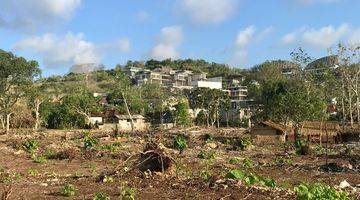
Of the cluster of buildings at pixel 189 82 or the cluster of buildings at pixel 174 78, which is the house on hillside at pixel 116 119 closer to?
the cluster of buildings at pixel 189 82

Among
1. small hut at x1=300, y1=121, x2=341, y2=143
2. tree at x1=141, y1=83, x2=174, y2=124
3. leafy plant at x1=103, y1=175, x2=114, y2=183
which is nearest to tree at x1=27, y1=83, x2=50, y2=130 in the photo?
tree at x1=141, y1=83, x2=174, y2=124

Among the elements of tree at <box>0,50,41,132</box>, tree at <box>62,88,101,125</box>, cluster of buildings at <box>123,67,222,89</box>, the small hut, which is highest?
cluster of buildings at <box>123,67,222,89</box>

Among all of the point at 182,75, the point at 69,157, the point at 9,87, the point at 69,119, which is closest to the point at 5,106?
the point at 9,87

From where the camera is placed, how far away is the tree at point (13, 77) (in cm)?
5256

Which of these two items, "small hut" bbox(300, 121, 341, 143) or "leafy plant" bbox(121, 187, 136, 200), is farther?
"small hut" bbox(300, 121, 341, 143)

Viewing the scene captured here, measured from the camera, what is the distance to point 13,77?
177 feet

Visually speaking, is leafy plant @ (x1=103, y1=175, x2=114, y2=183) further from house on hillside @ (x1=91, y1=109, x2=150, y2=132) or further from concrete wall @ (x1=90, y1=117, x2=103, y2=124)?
concrete wall @ (x1=90, y1=117, x2=103, y2=124)

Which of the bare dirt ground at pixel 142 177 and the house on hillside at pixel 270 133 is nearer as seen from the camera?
the bare dirt ground at pixel 142 177

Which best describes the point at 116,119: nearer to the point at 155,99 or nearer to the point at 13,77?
the point at 155,99

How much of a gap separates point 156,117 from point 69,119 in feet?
70.9

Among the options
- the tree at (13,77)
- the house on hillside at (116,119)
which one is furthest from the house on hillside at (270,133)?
the house on hillside at (116,119)

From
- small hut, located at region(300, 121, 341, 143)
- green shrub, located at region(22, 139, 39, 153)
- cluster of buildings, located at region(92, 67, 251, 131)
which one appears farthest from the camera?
cluster of buildings, located at region(92, 67, 251, 131)

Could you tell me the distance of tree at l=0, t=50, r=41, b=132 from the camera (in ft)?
172

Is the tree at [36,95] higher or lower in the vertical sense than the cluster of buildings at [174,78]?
lower
